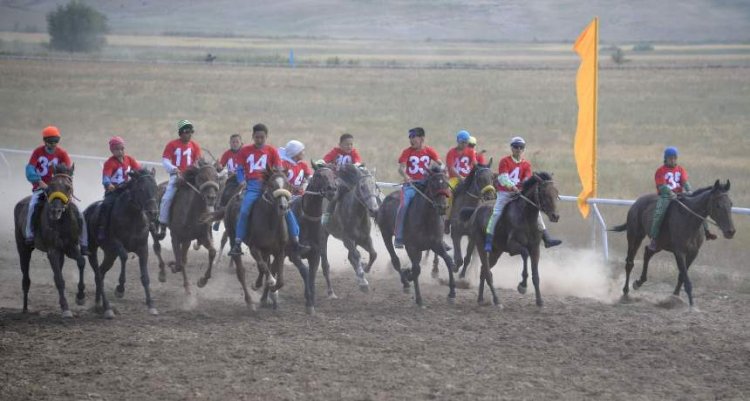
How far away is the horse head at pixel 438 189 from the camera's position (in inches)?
612

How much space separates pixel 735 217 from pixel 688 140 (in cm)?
1941

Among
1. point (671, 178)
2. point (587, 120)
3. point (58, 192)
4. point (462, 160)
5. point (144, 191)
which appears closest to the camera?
point (58, 192)

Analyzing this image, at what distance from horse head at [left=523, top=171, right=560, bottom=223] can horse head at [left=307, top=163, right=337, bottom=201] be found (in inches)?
118

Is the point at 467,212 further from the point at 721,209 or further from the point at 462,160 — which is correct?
the point at 721,209

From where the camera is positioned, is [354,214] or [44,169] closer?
[44,169]

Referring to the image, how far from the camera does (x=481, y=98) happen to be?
198 ft

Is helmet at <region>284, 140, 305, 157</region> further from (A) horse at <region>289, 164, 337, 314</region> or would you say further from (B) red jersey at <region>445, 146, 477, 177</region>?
(B) red jersey at <region>445, 146, 477, 177</region>

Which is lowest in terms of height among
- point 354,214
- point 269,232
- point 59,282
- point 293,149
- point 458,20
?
point 59,282

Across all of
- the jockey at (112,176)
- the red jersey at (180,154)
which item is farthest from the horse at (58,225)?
the red jersey at (180,154)

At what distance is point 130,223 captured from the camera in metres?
14.9

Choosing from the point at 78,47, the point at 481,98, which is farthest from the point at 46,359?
the point at 78,47

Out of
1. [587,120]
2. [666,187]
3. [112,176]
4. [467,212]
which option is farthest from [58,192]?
[587,120]

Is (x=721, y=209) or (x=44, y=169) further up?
(x=44, y=169)

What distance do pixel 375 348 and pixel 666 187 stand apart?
605cm
